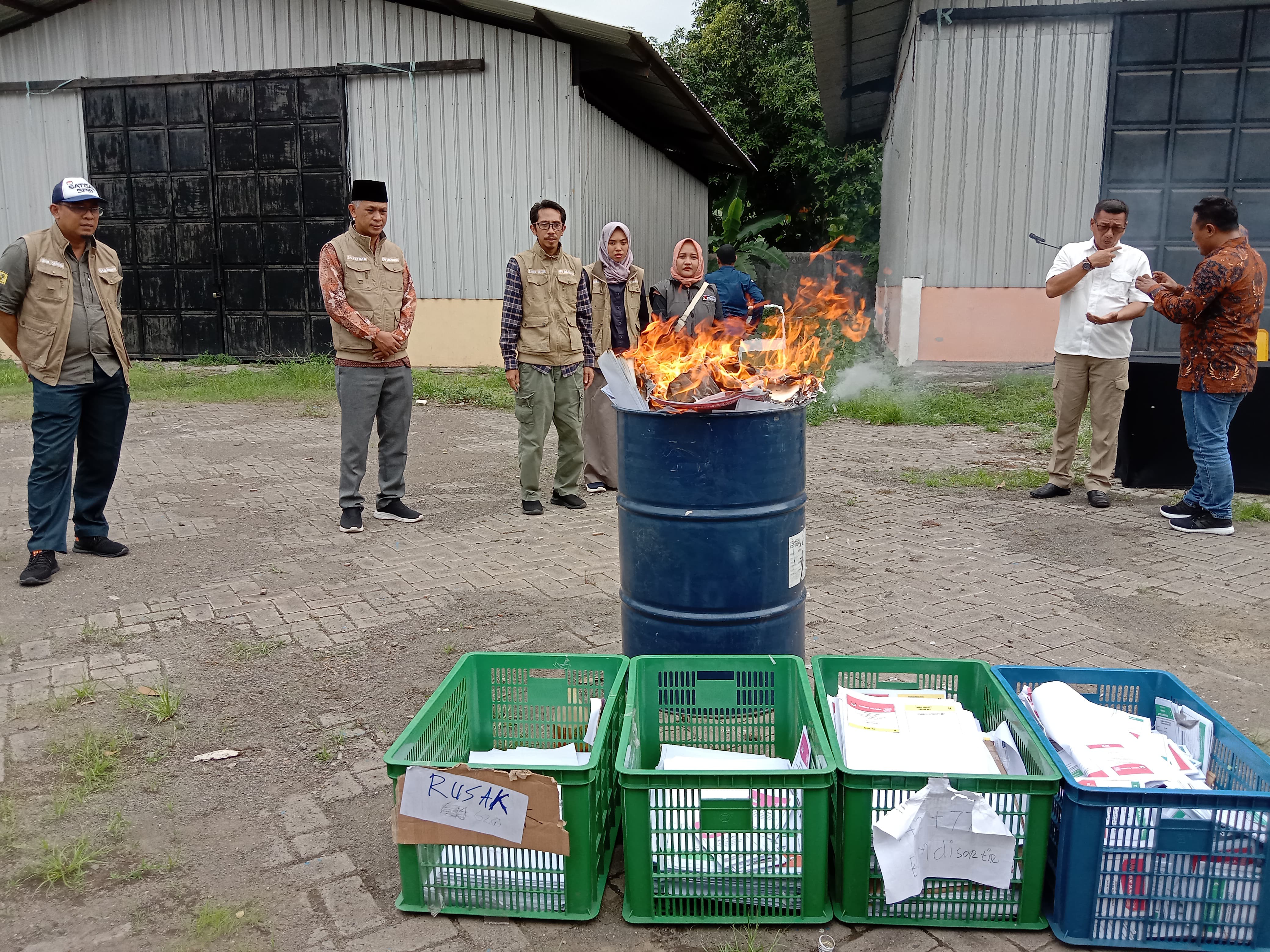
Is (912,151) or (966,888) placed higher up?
(912,151)

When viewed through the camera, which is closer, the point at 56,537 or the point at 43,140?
the point at 56,537

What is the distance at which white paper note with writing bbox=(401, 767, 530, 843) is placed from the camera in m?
2.64

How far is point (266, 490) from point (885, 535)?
4722 millimetres

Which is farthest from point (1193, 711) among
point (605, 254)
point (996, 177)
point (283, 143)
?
point (283, 143)

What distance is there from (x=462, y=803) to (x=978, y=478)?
6159mm

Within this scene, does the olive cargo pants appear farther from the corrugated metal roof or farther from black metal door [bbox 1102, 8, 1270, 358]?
black metal door [bbox 1102, 8, 1270, 358]

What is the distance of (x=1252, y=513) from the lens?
6688 millimetres

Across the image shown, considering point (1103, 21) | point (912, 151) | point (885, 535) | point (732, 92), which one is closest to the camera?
point (885, 535)

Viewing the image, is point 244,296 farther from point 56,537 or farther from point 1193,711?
point 1193,711

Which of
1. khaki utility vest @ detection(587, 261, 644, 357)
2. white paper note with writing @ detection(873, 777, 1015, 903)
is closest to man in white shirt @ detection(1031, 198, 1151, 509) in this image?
khaki utility vest @ detection(587, 261, 644, 357)

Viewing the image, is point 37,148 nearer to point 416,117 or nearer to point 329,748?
point 416,117

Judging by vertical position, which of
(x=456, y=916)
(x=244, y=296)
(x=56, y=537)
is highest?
(x=244, y=296)

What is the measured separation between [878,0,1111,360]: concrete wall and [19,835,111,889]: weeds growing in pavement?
11.1 meters

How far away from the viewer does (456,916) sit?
8.98 ft
